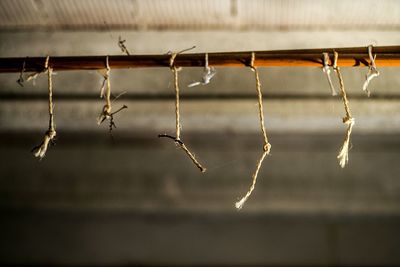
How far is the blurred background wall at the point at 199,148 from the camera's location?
2963 mm

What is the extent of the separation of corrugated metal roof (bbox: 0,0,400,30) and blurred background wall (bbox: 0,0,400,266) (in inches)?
0.4

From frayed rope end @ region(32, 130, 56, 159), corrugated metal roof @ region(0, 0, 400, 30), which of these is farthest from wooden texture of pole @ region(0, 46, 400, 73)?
corrugated metal roof @ region(0, 0, 400, 30)

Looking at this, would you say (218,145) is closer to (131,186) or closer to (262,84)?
(131,186)

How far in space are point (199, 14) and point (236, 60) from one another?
98 cm

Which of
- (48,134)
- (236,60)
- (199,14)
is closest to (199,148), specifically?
A: (199,14)

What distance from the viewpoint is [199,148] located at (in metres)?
5.48

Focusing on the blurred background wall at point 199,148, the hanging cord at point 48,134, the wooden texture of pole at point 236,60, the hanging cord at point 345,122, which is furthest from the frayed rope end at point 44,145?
the hanging cord at point 345,122

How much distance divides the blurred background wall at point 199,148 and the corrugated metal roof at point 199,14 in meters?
0.01

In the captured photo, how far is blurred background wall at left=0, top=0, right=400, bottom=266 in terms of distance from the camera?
2.96m

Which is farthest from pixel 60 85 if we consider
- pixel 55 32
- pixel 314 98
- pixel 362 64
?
pixel 362 64

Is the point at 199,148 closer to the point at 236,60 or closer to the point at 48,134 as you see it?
the point at 236,60

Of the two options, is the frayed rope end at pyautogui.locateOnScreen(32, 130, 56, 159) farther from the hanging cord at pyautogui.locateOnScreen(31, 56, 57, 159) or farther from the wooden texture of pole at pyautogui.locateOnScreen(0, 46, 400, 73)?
the wooden texture of pole at pyautogui.locateOnScreen(0, 46, 400, 73)

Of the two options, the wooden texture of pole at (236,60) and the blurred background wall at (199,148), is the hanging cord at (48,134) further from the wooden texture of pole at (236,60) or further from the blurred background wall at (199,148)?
the blurred background wall at (199,148)

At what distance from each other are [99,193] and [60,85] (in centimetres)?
263
